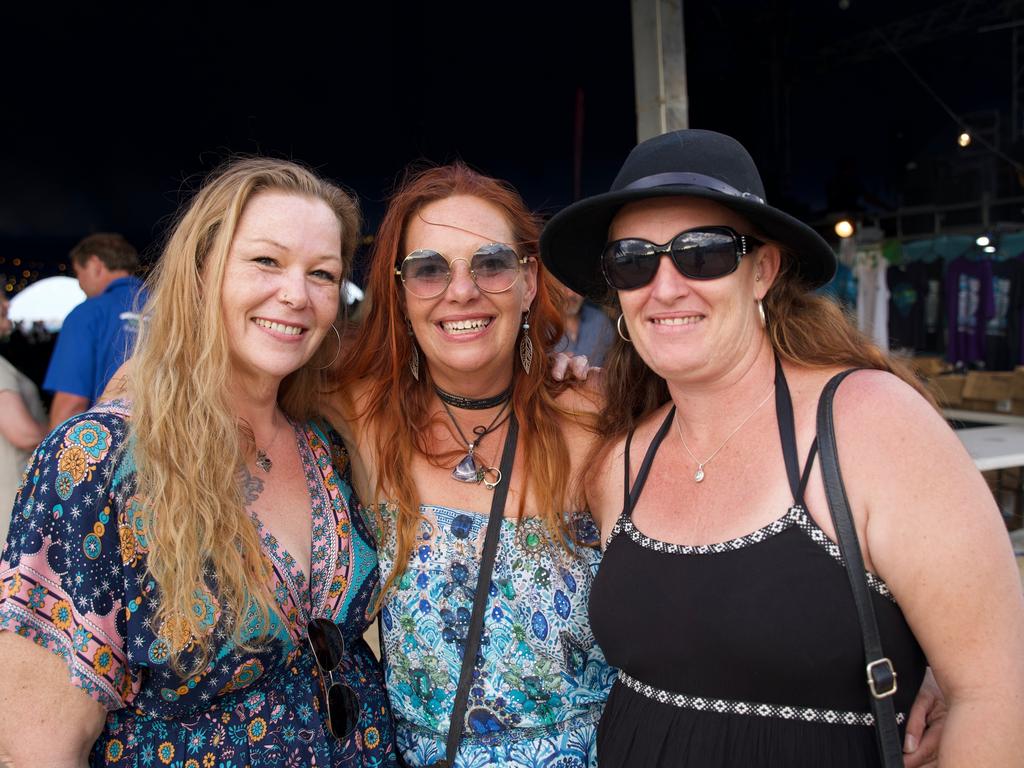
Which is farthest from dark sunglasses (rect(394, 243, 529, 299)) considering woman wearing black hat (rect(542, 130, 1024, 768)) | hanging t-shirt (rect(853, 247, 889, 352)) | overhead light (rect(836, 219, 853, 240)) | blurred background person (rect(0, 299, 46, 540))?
overhead light (rect(836, 219, 853, 240))

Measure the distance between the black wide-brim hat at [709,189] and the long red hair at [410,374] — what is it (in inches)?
19.2

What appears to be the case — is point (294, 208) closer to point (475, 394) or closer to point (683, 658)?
point (475, 394)

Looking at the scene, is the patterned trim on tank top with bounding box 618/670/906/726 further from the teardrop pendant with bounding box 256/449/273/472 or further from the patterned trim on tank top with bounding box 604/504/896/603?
the teardrop pendant with bounding box 256/449/273/472

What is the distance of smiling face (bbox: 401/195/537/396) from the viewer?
6.89 ft

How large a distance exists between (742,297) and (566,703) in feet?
3.59

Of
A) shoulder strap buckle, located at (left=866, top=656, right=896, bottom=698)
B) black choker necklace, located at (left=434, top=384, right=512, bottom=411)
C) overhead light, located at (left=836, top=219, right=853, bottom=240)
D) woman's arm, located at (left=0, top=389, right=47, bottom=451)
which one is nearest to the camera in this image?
shoulder strap buckle, located at (left=866, top=656, right=896, bottom=698)

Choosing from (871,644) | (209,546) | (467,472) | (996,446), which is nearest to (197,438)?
(209,546)

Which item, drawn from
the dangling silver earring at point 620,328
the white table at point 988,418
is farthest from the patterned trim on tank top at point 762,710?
the white table at point 988,418

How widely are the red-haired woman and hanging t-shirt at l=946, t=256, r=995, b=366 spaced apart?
10.2 m

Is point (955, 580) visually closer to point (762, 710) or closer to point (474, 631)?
point (762, 710)

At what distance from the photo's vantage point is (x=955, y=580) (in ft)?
4.42

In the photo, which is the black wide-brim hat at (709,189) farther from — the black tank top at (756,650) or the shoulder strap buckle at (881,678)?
the shoulder strap buckle at (881,678)

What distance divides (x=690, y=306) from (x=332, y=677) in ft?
3.92

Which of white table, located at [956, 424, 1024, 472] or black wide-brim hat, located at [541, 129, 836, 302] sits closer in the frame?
black wide-brim hat, located at [541, 129, 836, 302]
